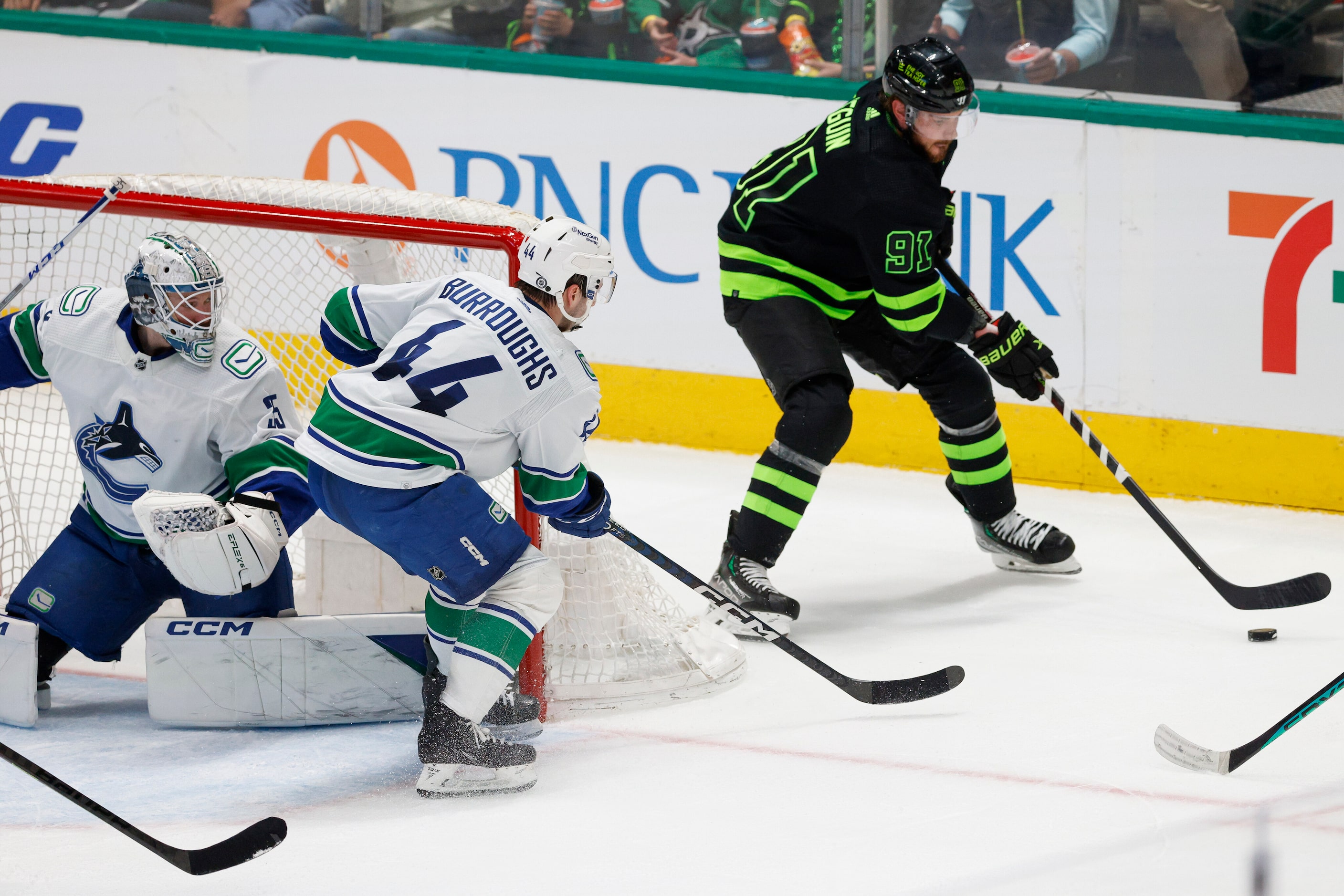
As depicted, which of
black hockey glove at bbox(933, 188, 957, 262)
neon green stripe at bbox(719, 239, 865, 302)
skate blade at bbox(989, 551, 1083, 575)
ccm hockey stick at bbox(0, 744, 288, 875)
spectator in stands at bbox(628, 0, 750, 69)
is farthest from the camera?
spectator in stands at bbox(628, 0, 750, 69)

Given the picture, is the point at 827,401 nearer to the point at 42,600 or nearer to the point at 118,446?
the point at 118,446

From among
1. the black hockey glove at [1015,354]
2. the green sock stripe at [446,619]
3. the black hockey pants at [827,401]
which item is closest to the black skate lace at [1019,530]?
the black hockey pants at [827,401]

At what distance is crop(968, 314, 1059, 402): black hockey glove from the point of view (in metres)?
3.57

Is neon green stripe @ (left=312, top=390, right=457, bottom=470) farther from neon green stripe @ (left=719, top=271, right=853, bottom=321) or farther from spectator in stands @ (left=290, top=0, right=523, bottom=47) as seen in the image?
spectator in stands @ (left=290, top=0, right=523, bottom=47)

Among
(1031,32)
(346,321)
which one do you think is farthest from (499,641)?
(1031,32)

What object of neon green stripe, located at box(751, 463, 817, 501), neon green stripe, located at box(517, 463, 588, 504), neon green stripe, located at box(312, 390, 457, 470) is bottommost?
neon green stripe, located at box(751, 463, 817, 501)

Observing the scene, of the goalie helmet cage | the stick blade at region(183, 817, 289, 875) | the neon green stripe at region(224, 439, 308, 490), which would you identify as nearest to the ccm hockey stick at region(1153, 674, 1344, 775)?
the goalie helmet cage

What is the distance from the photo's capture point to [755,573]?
11.6ft

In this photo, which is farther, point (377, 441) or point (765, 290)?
point (765, 290)

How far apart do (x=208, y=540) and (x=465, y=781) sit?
1.90 feet

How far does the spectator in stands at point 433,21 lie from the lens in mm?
5242

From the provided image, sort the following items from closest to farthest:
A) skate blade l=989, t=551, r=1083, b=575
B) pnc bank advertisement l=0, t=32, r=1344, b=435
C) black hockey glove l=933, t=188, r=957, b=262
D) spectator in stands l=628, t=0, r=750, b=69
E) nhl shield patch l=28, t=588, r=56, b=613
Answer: nhl shield patch l=28, t=588, r=56, b=613 < black hockey glove l=933, t=188, r=957, b=262 < skate blade l=989, t=551, r=1083, b=575 < pnc bank advertisement l=0, t=32, r=1344, b=435 < spectator in stands l=628, t=0, r=750, b=69

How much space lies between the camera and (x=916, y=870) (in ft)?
7.80

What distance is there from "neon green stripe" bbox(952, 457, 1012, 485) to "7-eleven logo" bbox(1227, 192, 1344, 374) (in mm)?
904
